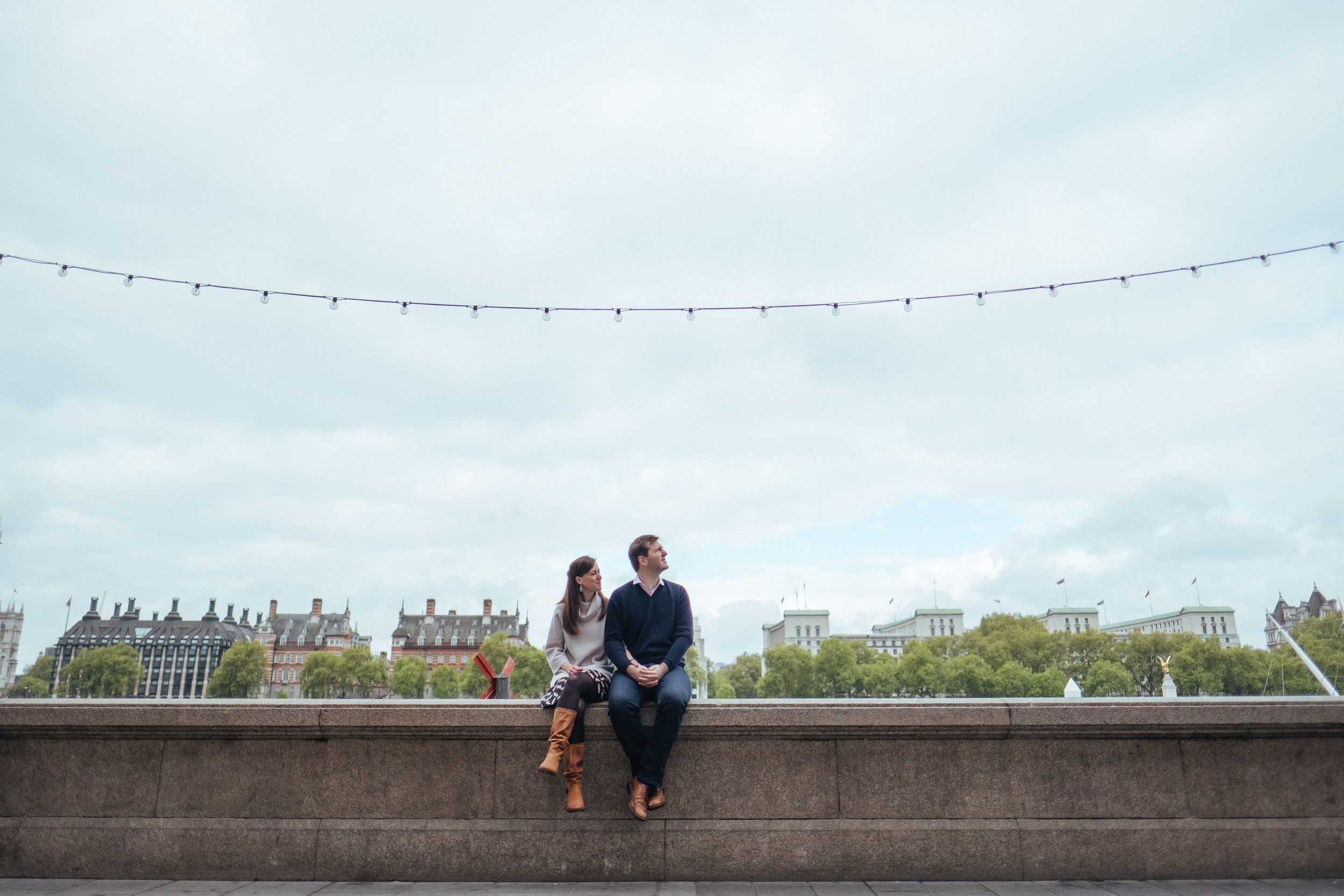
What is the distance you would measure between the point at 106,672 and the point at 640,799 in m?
112

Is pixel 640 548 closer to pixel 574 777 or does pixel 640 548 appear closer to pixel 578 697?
pixel 578 697

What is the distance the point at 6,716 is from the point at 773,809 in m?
5.36

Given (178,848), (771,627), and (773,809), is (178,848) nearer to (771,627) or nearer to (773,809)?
(773,809)

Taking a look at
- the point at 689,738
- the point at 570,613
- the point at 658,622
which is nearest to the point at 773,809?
the point at 689,738

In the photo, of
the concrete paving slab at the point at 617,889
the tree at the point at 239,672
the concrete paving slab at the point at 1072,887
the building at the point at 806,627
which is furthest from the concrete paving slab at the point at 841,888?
the building at the point at 806,627

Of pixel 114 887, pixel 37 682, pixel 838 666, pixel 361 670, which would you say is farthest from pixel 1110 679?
pixel 37 682

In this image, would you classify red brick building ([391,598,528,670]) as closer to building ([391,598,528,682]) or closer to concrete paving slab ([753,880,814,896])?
building ([391,598,528,682])

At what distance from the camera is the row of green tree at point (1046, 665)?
229ft

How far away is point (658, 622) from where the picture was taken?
5.58 metres

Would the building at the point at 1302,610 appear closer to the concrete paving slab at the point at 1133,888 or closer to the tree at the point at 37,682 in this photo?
the concrete paving slab at the point at 1133,888

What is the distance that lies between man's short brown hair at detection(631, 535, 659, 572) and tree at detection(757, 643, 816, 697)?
9074 cm

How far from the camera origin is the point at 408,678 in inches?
3637

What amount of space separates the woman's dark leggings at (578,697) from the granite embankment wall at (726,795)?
6.8 inches

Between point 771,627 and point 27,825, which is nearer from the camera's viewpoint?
point 27,825
